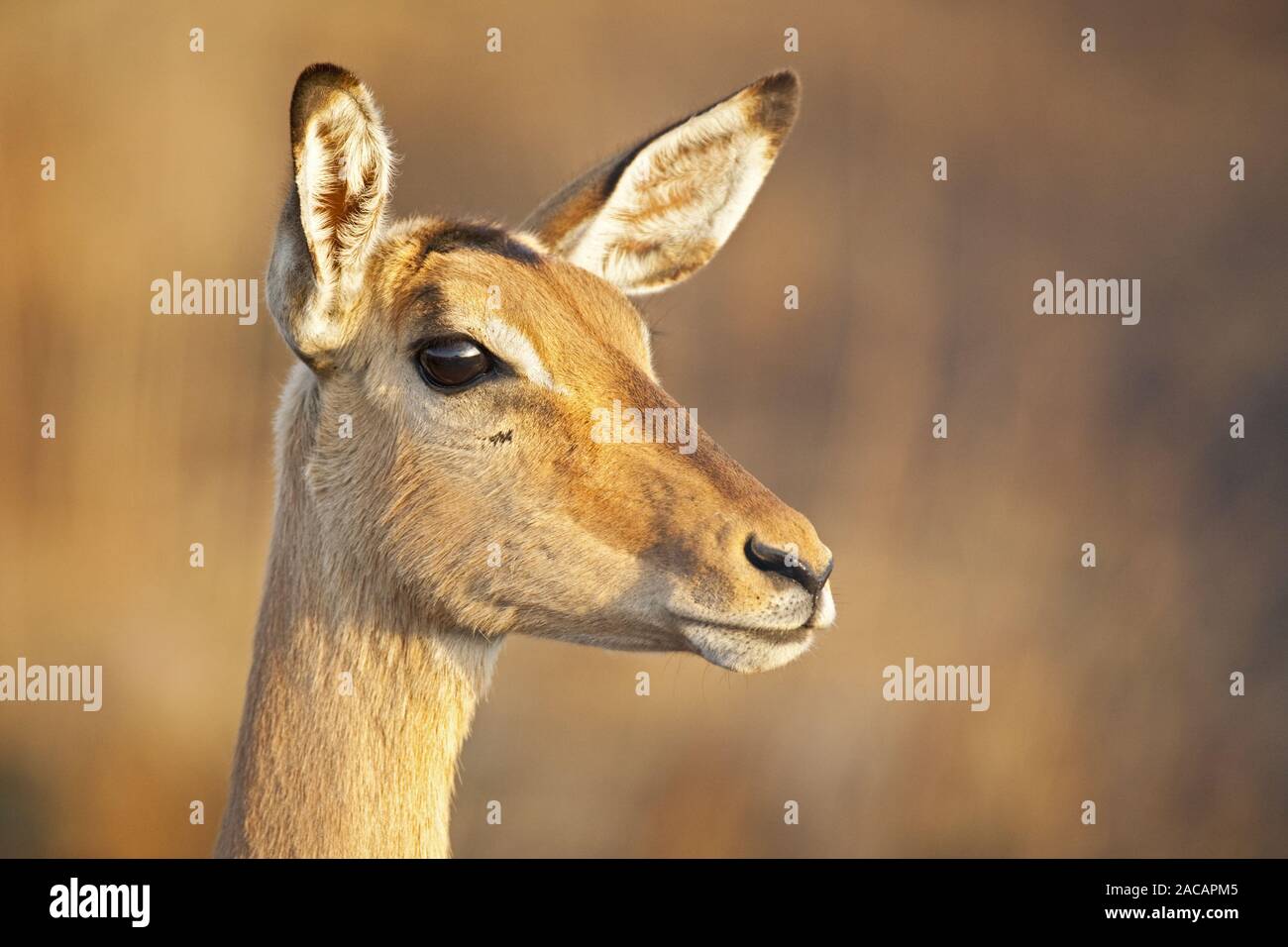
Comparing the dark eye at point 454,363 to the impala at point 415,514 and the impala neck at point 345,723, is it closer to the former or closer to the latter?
the impala at point 415,514

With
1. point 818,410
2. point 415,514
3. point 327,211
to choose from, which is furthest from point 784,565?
point 818,410

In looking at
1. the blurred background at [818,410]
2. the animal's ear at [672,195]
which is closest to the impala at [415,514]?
the animal's ear at [672,195]

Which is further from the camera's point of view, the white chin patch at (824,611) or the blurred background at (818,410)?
the blurred background at (818,410)

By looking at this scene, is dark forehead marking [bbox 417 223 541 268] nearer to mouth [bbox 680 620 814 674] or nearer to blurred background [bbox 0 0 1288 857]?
mouth [bbox 680 620 814 674]

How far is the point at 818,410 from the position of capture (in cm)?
1203

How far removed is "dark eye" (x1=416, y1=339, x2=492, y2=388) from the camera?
387cm

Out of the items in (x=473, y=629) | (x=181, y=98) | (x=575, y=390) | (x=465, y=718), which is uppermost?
(x=181, y=98)

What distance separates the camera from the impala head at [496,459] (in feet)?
11.8

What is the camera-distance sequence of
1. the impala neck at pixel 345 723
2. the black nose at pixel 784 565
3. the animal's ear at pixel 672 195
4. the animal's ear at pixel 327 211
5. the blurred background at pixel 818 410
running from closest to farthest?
the black nose at pixel 784 565, the animal's ear at pixel 327 211, the impala neck at pixel 345 723, the animal's ear at pixel 672 195, the blurred background at pixel 818 410

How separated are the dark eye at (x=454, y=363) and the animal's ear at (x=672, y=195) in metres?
0.86

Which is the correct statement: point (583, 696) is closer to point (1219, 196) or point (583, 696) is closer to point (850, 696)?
point (850, 696)

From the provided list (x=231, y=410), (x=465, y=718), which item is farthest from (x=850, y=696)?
(x=465, y=718)
